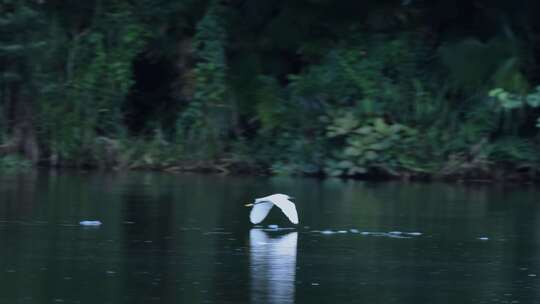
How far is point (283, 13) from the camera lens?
2328cm

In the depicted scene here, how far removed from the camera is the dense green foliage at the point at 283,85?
885 inches

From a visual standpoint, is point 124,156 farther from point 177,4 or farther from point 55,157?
point 177,4

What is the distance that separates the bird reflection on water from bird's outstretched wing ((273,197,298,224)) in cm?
19

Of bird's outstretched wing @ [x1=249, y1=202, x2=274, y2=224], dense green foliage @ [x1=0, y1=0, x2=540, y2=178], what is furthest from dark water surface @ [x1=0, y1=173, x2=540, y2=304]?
dense green foliage @ [x1=0, y1=0, x2=540, y2=178]

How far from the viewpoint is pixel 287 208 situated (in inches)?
518

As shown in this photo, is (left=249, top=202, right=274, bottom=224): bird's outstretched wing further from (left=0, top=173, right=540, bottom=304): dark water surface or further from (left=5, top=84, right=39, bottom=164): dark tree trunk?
(left=5, top=84, right=39, bottom=164): dark tree trunk

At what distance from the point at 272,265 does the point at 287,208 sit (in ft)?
7.56

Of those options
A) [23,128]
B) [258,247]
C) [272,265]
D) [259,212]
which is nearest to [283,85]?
[23,128]

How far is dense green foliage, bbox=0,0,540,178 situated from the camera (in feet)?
73.7

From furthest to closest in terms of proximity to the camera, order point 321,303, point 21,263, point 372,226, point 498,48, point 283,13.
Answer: point 283,13, point 498,48, point 372,226, point 21,263, point 321,303

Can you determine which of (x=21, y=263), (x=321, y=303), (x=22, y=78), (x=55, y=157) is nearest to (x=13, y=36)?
(x=22, y=78)

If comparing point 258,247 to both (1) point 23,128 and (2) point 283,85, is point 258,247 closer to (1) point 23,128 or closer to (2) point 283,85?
(1) point 23,128

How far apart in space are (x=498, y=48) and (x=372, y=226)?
865 cm

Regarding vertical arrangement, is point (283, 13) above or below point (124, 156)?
above
